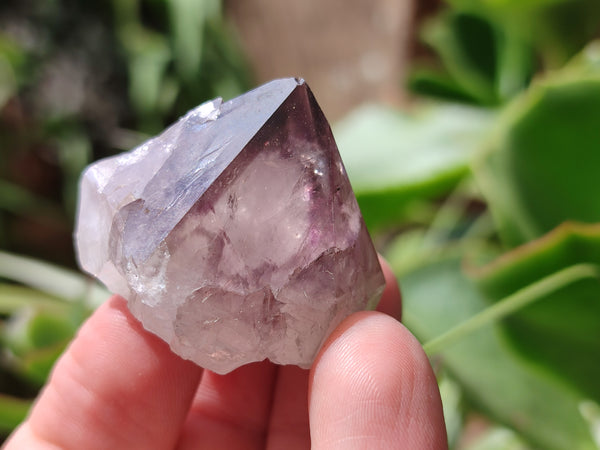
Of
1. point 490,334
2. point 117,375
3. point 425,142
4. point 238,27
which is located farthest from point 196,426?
point 238,27

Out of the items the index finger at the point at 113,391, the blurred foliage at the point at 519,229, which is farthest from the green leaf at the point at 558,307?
the index finger at the point at 113,391

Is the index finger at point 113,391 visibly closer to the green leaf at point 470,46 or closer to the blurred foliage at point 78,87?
the green leaf at point 470,46

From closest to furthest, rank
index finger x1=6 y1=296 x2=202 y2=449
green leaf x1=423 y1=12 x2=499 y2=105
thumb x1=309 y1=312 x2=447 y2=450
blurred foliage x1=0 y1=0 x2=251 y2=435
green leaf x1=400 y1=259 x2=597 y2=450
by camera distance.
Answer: thumb x1=309 y1=312 x2=447 y2=450 < index finger x1=6 y1=296 x2=202 y2=449 < green leaf x1=400 y1=259 x2=597 y2=450 < green leaf x1=423 y1=12 x2=499 y2=105 < blurred foliage x1=0 y1=0 x2=251 y2=435

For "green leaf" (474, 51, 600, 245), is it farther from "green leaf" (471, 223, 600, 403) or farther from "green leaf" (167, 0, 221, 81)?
"green leaf" (167, 0, 221, 81)

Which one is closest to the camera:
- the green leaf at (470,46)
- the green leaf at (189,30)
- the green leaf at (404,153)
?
the green leaf at (404,153)

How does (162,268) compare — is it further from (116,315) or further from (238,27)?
(238,27)

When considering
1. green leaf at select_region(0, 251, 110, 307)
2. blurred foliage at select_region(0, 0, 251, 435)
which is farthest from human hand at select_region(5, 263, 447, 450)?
blurred foliage at select_region(0, 0, 251, 435)

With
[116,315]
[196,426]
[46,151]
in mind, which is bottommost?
[46,151]

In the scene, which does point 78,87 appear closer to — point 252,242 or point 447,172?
point 447,172
